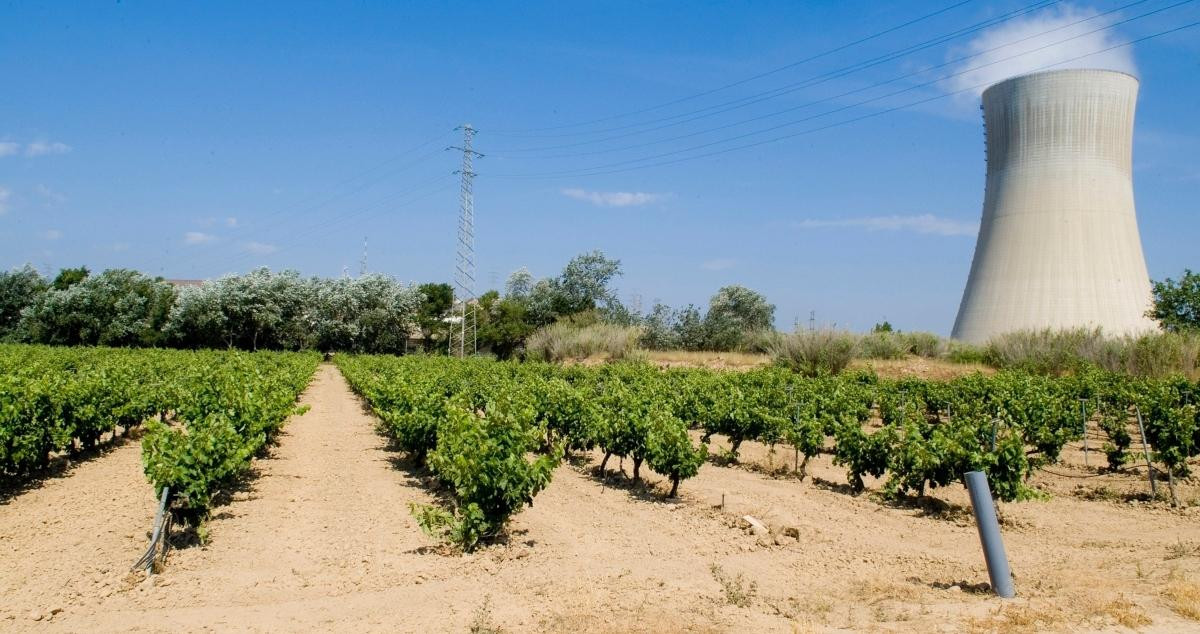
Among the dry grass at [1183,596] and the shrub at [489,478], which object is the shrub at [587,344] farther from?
the dry grass at [1183,596]

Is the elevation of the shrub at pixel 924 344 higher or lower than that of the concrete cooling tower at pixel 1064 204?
lower

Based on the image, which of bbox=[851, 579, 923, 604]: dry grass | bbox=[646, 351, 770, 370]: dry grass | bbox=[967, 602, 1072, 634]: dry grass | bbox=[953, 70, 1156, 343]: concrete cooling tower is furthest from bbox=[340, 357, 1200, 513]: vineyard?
bbox=[646, 351, 770, 370]: dry grass

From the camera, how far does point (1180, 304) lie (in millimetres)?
28844

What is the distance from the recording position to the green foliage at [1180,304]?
28531 mm

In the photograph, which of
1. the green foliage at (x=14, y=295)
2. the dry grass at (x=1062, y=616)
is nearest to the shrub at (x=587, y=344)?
the dry grass at (x=1062, y=616)

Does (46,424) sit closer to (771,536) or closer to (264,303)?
(771,536)

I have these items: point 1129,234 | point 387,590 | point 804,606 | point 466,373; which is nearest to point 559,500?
point 387,590

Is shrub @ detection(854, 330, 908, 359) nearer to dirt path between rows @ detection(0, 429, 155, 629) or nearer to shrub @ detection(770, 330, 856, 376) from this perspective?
shrub @ detection(770, 330, 856, 376)

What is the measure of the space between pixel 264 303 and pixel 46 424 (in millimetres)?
44728

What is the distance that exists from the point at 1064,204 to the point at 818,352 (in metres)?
10.3

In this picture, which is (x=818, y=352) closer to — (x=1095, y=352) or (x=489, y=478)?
(x=1095, y=352)

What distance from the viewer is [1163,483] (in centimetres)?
1081

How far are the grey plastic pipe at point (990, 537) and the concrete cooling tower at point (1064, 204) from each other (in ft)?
82.4

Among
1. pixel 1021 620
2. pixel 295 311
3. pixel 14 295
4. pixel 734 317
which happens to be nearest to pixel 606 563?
pixel 1021 620
